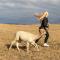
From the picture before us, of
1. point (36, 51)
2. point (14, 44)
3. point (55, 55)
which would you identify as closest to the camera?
point (55, 55)

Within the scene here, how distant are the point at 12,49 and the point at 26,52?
116 centimetres

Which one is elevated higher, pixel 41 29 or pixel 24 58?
pixel 41 29

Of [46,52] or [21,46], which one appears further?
[21,46]

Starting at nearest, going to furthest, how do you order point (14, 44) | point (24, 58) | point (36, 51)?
point (24, 58) < point (36, 51) < point (14, 44)

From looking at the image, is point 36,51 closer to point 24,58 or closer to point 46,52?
point 46,52

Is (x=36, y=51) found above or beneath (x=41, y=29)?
beneath

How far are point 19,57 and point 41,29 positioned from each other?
2833mm

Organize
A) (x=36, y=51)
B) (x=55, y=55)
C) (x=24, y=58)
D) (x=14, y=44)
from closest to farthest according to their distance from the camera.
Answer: (x=24, y=58)
(x=55, y=55)
(x=36, y=51)
(x=14, y=44)

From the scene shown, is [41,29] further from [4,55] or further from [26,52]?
[4,55]

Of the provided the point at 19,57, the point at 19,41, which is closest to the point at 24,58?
the point at 19,57

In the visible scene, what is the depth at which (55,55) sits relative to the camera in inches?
548

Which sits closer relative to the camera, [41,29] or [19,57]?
[19,57]

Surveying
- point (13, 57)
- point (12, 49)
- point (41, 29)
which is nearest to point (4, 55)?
point (13, 57)

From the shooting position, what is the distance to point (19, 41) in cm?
1538
